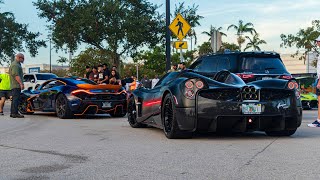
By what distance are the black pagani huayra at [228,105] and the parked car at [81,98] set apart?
17.6ft

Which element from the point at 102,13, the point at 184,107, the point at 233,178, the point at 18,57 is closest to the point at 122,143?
the point at 184,107

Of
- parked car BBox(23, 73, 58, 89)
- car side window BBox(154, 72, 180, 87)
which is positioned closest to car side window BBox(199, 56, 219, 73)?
car side window BBox(154, 72, 180, 87)

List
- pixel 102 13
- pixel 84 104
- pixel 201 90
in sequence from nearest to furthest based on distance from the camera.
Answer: pixel 201 90 → pixel 84 104 → pixel 102 13

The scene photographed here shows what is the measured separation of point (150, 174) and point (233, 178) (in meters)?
0.86

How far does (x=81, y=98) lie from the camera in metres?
12.9

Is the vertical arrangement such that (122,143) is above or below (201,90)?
below

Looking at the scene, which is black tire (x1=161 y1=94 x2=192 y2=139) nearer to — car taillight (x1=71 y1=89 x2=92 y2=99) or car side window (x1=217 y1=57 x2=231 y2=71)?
car side window (x1=217 y1=57 x2=231 y2=71)

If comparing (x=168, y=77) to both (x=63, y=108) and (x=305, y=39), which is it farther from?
(x=305, y=39)

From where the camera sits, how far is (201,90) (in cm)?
749

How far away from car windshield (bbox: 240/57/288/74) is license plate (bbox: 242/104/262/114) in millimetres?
1838

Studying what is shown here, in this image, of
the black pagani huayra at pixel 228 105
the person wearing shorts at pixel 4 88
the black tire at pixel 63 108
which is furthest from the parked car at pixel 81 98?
the black pagani huayra at pixel 228 105

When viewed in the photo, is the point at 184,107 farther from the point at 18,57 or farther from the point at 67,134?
the point at 18,57

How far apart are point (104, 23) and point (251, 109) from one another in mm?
24972

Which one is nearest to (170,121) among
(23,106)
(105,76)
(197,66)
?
(197,66)
